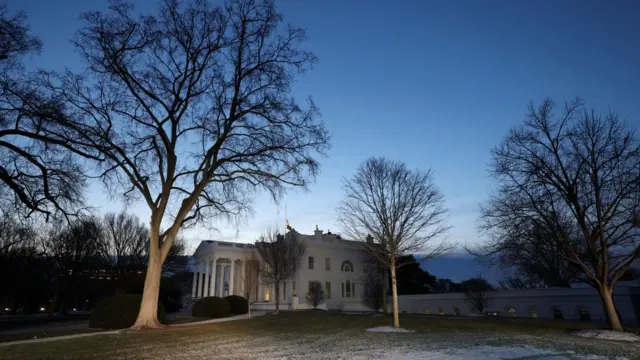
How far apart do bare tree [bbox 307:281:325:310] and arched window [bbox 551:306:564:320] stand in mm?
20176

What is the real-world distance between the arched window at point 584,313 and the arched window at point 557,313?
1302 mm

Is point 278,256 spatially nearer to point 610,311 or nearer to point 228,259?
point 228,259

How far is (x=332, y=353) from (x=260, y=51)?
44.7ft

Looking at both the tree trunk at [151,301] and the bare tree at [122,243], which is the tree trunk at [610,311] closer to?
the tree trunk at [151,301]

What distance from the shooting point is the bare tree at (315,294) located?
38062mm

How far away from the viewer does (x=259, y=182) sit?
59.6 ft

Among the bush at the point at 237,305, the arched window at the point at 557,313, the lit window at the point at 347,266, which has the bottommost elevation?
the arched window at the point at 557,313

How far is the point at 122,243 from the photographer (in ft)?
151

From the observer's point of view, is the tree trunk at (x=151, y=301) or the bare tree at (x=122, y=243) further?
the bare tree at (x=122, y=243)

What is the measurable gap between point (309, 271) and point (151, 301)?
27.5 meters

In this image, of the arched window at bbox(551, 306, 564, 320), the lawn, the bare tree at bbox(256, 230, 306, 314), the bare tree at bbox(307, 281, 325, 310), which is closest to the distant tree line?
the bare tree at bbox(256, 230, 306, 314)

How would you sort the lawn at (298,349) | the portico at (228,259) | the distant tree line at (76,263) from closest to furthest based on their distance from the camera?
the lawn at (298,349) < the distant tree line at (76,263) < the portico at (228,259)

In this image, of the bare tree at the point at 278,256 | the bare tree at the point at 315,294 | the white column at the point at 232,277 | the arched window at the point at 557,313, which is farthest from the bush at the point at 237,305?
the arched window at the point at 557,313

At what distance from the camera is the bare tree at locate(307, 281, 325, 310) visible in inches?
1499
